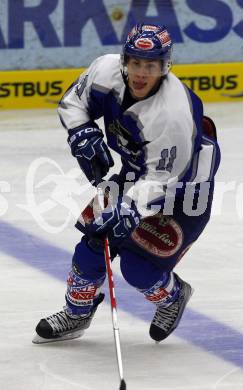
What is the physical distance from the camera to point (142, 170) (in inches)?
182

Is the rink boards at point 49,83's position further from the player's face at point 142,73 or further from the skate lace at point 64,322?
the player's face at point 142,73

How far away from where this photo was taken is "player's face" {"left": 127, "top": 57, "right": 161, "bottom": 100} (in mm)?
4469

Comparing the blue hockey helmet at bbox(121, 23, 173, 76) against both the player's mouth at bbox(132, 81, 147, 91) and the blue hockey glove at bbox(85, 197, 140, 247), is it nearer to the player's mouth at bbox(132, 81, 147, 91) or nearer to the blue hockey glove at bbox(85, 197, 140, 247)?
the player's mouth at bbox(132, 81, 147, 91)

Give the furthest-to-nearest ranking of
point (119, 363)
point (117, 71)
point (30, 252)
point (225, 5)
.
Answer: point (225, 5)
point (30, 252)
point (117, 71)
point (119, 363)

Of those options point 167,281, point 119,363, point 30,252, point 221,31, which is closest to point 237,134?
point 221,31

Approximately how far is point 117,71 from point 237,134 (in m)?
4.06

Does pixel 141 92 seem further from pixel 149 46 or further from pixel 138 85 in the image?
pixel 149 46

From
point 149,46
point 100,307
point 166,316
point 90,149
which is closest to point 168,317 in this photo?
point 166,316

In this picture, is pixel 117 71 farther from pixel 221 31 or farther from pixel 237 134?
pixel 221 31

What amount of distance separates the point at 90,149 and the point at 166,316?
2.43ft

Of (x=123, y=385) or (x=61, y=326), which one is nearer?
(x=123, y=385)

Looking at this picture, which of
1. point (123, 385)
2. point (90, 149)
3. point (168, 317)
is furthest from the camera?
point (168, 317)

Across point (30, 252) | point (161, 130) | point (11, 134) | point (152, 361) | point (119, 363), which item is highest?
point (161, 130)

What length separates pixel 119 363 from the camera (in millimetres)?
4230
